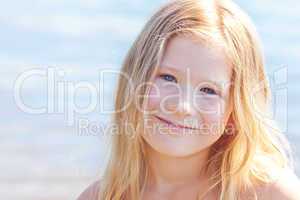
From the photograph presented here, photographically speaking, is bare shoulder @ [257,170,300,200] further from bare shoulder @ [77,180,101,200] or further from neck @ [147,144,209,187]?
bare shoulder @ [77,180,101,200]

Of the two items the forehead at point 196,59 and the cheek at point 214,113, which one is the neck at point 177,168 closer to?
the cheek at point 214,113

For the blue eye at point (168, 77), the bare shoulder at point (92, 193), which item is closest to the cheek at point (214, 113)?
the blue eye at point (168, 77)

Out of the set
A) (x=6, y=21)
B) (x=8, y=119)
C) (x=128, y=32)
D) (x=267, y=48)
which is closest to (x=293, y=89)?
(x=267, y=48)

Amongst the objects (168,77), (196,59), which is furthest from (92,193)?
(196,59)

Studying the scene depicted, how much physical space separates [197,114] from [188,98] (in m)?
0.06

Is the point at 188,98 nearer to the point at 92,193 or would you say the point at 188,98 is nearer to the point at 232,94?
the point at 232,94

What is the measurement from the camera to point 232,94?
2.70 m

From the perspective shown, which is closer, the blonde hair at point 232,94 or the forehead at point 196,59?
the forehead at point 196,59

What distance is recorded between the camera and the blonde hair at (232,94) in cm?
270

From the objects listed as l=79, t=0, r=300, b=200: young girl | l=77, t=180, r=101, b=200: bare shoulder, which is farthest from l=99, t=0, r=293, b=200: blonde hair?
l=77, t=180, r=101, b=200: bare shoulder

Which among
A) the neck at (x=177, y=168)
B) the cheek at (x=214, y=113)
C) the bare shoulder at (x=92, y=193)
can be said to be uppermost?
the cheek at (x=214, y=113)

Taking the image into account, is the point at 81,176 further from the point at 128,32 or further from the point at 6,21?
the point at 6,21

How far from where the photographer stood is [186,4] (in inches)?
109

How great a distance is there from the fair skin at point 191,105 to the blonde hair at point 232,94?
0.03m
